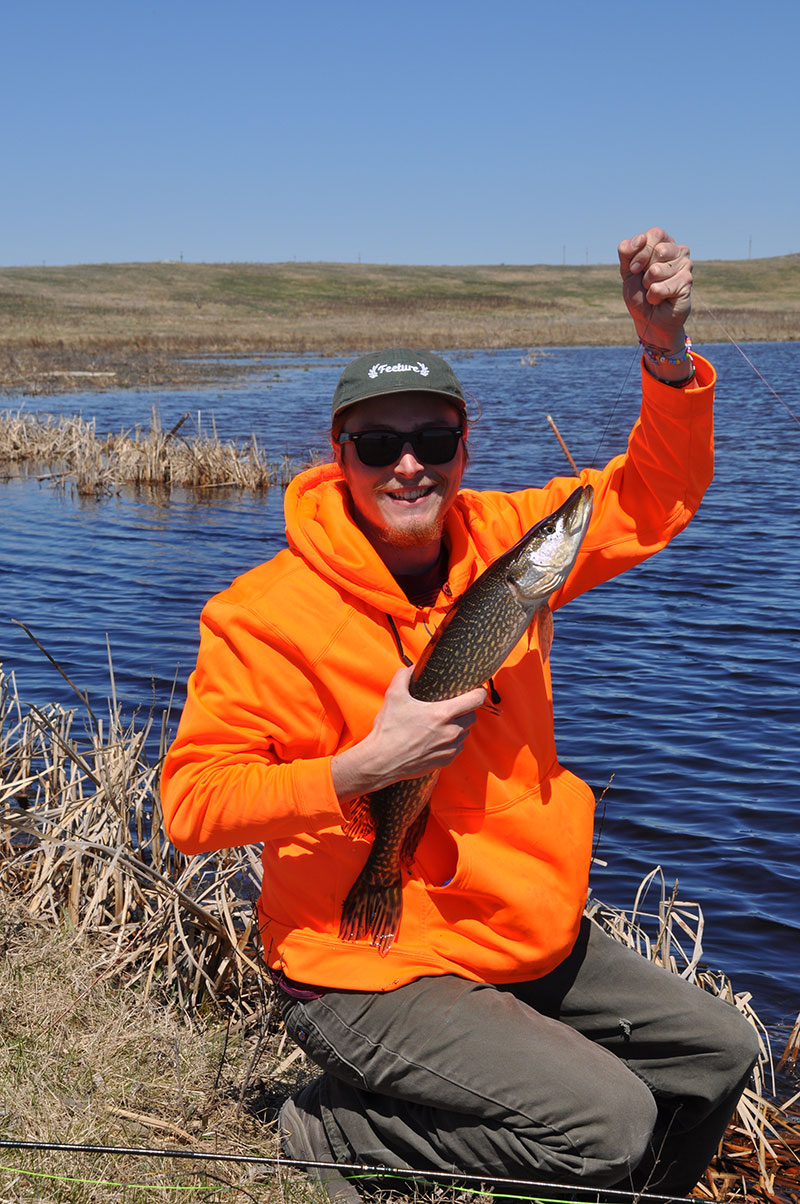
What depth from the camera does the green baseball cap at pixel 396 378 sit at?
3400 mm

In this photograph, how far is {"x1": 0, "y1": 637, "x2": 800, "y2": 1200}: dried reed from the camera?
13.6ft

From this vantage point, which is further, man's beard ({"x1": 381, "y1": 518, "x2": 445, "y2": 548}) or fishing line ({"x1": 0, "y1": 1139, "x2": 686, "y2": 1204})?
man's beard ({"x1": 381, "y1": 518, "x2": 445, "y2": 548})

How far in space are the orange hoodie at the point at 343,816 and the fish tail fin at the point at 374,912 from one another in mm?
39

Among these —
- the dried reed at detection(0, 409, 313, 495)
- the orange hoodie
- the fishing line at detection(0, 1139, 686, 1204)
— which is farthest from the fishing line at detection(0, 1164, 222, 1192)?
the dried reed at detection(0, 409, 313, 495)

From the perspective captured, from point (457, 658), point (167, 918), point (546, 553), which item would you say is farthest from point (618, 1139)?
point (167, 918)

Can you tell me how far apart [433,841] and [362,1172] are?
3.05 ft

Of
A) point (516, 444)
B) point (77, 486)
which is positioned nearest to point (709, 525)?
point (516, 444)

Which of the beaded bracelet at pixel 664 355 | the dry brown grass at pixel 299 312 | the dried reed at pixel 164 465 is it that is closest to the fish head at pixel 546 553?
the beaded bracelet at pixel 664 355

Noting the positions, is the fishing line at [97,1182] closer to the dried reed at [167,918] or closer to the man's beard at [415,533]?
the dried reed at [167,918]

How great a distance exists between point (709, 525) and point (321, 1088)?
13.4 m

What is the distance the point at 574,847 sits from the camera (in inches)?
135

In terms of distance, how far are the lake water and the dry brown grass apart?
17674 millimetres

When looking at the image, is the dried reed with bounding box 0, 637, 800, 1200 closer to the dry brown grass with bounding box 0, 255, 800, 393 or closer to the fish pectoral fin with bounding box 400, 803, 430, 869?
the fish pectoral fin with bounding box 400, 803, 430, 869

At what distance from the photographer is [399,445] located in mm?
3479
